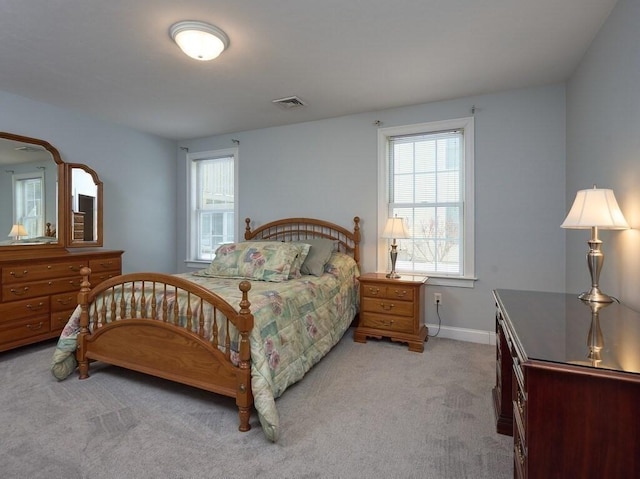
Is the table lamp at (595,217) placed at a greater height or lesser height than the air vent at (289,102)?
lesser

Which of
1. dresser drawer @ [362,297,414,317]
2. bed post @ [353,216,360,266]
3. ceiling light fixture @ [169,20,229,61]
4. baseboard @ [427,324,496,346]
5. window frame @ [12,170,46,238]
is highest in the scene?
ceiling light fixture @ [169,20,229,61]

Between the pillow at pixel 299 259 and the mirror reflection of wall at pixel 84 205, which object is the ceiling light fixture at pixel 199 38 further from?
the mirror reflection of wall at pixel 84 205

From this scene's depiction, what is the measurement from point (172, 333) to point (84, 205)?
2.48 m

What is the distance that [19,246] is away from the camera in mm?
3154

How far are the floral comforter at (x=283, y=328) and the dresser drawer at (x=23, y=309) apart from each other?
871 millimetres

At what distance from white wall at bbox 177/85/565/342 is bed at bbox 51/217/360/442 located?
1019mm

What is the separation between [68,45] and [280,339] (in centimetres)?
255

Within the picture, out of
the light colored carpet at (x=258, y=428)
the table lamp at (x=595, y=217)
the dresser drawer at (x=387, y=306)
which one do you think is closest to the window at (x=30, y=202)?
the light colored carpet at (x=258, y=428)

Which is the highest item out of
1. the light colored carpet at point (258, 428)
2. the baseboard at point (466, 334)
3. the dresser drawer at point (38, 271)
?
the dresser drawer at point (38, 271)

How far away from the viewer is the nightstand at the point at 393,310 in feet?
10.1

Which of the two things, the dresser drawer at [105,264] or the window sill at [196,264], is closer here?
the dresser drawer at [105,264]

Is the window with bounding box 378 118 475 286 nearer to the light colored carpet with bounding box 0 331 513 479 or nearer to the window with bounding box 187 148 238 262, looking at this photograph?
the light colored carpet with bounding box 0 331 513 479

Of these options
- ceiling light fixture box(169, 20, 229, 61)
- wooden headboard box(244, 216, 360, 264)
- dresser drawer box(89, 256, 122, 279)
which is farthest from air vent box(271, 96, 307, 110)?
dresser drawer box(89, 256, 122, 279)

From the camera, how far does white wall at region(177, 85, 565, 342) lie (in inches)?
119
